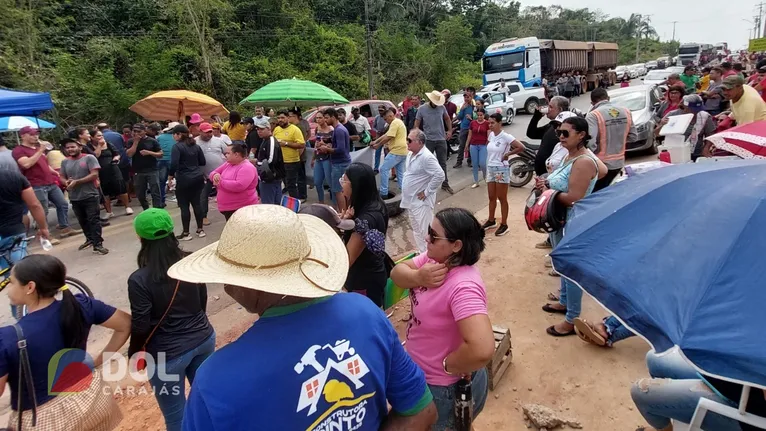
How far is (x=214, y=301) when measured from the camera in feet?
15.9

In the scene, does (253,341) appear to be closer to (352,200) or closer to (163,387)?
(163,387)

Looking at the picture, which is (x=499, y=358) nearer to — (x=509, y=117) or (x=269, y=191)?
(x=269, y=191)

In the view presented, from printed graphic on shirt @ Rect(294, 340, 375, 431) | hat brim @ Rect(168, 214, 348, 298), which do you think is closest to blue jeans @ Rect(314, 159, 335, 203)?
hat brim @ Rect(168, 214, 348, 298)

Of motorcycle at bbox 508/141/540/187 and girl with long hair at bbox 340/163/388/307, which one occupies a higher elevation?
girl with long hair at bbox 340/163/388/307

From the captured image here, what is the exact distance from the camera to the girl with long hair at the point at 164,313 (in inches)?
94.3

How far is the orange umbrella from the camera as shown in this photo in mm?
9156

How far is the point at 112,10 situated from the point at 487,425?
24.8 meters

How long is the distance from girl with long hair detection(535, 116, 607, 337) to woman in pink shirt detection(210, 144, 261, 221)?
341 centimetres

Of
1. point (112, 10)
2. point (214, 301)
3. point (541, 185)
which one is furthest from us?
point (112, 10)

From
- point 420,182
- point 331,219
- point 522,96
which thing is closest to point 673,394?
point 331,219

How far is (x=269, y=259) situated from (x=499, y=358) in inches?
97.5

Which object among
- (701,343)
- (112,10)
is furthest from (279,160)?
(112,10)

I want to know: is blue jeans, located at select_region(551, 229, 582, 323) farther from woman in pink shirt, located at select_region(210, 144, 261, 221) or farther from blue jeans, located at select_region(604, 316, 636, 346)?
woman in pink shirt, located at select_region(210, 144, 261, 221)

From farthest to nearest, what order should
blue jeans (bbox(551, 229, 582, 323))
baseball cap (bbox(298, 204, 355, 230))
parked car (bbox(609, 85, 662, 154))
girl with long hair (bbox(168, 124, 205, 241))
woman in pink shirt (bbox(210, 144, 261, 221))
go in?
1. parked car (bbox(609, 85, 662, 154))
2. girl with long hair (bbox(168, 124, 205, 241))
3. woman in pink shirt (bbox(210, 144, 261, 221))
4. blue jeans (bbox(551, 229, 582, 323))
5. baseball cap (bbox(298, 204, 355, 230))
